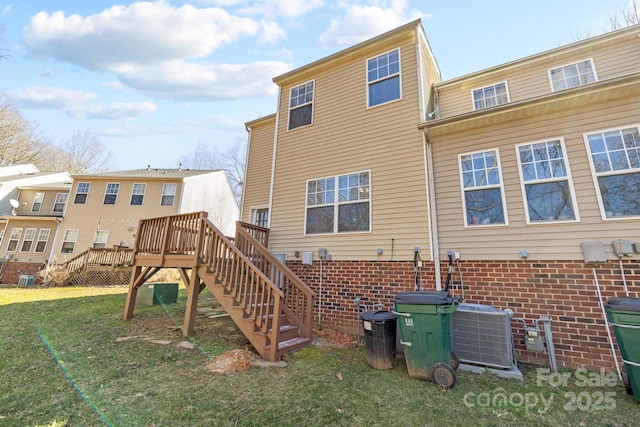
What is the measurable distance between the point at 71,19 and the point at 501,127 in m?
17.5

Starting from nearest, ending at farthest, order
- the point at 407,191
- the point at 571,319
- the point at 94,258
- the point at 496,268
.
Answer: the point at 571,319 → the point at 496,268 → the point at 407,191 → the point at 94,258

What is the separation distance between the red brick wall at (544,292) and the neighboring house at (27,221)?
2107cm

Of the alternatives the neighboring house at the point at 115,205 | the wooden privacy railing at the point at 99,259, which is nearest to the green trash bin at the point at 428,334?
the wooden privacy railing at the point at 99,259

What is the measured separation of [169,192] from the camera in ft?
54.1

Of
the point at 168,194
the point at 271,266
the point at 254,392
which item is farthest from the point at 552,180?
the point at 168,194

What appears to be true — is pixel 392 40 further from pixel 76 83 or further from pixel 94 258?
pixel 94 258

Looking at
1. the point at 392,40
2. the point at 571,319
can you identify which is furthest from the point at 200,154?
the point at 571,319

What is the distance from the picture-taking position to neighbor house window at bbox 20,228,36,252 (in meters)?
16.9

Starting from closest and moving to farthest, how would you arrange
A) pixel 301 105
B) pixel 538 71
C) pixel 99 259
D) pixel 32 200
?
pixel 538 71 < pixel 301 105 < pixel 99 259 < pixel 32 200

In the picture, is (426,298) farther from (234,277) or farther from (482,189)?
(234,277)

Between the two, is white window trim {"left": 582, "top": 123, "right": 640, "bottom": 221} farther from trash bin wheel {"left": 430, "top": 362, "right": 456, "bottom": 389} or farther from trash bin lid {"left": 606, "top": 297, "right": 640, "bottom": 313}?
trash bin wheel {"left": 430, "top": 362, "right": 456, "bottom": 389}

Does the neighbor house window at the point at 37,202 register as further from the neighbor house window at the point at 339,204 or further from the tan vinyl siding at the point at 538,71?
the tan vinyl siding at the point at 538,71

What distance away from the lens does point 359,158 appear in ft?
21.8

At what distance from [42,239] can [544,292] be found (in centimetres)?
2512
